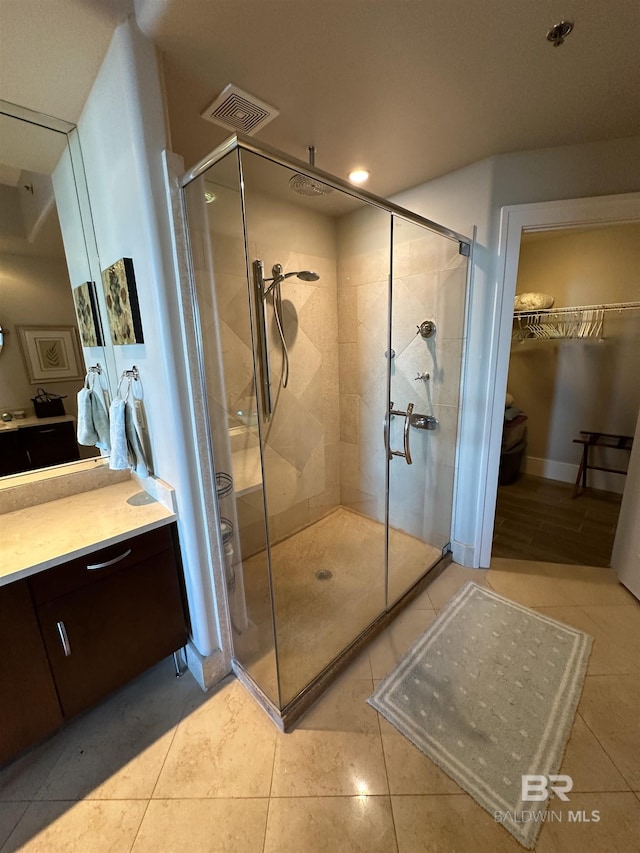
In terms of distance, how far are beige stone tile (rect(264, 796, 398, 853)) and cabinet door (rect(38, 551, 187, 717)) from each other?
729 mm

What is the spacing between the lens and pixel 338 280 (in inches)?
103

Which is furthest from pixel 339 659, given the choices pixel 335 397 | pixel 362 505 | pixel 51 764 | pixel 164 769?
pixel 335 397

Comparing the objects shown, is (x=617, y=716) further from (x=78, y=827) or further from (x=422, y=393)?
(x=78, y=827)

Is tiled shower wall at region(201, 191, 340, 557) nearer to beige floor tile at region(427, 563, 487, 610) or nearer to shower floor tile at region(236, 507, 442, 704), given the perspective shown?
shower floor tile at region(236, 507, 442, 704)

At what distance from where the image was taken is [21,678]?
3.70 feet

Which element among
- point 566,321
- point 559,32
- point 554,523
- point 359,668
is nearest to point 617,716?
point 359,668

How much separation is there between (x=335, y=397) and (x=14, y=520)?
6.80 feet

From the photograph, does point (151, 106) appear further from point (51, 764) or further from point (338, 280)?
point (51, 764)

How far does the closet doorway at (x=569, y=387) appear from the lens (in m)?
2.83

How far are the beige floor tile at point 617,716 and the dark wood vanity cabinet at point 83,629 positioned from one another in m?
1.76

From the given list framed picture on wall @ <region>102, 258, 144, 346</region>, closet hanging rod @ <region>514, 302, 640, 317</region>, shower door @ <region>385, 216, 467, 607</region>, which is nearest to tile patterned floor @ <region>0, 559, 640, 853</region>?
shower door @ <region>385, 216, 467, 607</region>

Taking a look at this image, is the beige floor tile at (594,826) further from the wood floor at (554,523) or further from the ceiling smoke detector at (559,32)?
the ceiling smoke detector at (559,32)

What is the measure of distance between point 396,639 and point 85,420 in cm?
189

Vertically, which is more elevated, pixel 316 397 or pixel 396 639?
pixel 316 397
